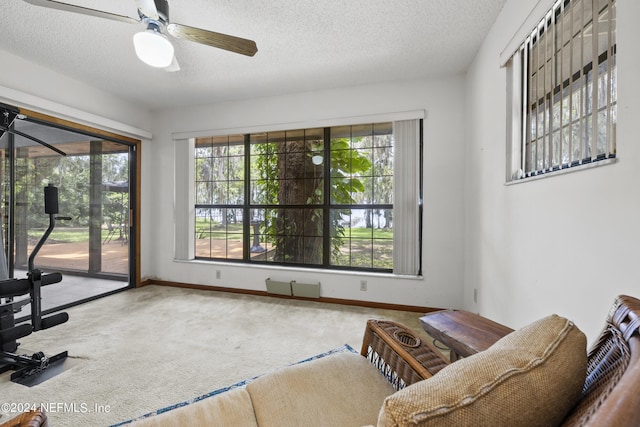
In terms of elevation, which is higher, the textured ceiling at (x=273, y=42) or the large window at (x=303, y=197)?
the textured ceiling at (x=273, y=42)

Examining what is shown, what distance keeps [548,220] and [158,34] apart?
250cm

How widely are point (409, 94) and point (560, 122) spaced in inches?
81.9

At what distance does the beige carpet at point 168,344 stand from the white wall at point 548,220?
1.17 m

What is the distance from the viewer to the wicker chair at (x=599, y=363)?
1.17ft

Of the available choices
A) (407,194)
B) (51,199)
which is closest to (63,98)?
(51,199)

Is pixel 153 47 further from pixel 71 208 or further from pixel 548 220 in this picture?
pixel 71 208

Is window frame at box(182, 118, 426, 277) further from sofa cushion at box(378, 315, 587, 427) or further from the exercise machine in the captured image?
sofa cushion at box(378, 315, 587, 427)

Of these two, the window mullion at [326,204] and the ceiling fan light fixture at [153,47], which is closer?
the ceiling fan light fixture at [153,47]

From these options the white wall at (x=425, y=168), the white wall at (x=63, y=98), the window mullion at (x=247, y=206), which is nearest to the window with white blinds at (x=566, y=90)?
the white wall at (x=425, y=168)

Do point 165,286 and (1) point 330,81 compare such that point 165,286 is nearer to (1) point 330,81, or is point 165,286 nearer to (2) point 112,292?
(2) point 112,292

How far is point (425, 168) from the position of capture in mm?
3205

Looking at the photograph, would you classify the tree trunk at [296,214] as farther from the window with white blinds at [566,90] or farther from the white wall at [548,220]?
the window with white blinds at [566,90]

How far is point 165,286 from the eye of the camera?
420 cm

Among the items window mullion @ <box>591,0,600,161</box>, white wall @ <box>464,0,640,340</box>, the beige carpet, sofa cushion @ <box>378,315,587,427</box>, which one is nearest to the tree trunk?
the beige carpet
